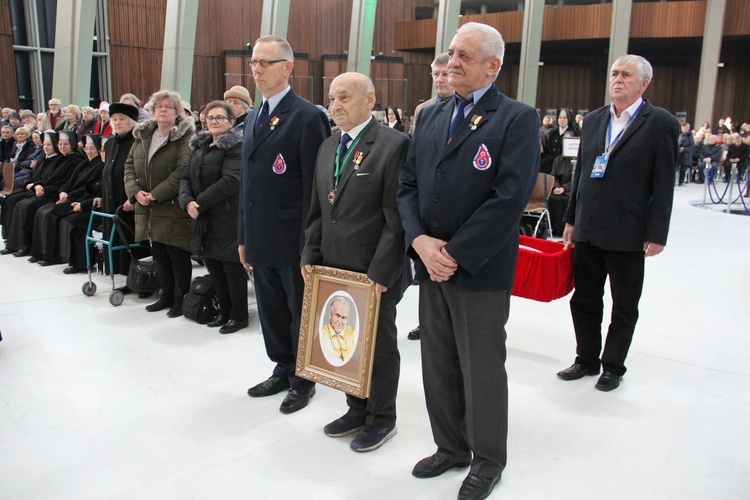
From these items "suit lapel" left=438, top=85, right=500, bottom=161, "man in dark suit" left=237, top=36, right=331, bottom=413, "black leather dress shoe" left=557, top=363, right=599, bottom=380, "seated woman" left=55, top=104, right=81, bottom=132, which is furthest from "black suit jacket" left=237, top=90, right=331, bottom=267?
"seated woman" left=55, top=104, right=81, bottom=132

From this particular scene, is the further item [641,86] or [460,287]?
[641,86]

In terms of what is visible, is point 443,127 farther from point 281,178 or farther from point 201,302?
point 201,302

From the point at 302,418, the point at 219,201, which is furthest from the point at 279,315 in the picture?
the point at 219,201

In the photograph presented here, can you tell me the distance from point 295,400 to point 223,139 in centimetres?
194

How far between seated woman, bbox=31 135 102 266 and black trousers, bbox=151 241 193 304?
1.48m

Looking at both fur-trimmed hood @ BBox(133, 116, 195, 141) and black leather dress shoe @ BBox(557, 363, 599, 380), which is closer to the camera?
black leather dress shoe @ BBox(557, 363, 599, 380)

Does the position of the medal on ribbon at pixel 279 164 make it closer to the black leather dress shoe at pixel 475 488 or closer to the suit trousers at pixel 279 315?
the suit trousers at pixel 279 315

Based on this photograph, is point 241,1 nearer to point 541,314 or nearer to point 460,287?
point 541,314

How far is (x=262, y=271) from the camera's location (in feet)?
10.2

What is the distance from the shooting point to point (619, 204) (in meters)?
3.06

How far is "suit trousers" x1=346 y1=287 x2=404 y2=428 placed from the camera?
2561 mm

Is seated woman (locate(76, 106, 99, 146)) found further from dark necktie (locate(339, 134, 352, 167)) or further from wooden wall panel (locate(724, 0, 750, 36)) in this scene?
wooden wall panel (locate(724, 0, 750, 36))

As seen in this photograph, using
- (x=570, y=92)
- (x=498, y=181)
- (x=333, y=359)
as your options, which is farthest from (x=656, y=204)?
(x=570, y=92)

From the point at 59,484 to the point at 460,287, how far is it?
170 centimetres
